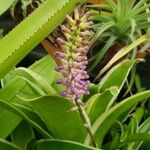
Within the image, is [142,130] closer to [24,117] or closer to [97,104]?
[97,104]

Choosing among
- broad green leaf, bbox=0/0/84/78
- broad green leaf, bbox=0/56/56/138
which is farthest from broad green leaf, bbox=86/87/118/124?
broad green leaf, bbox=0/0/84/78

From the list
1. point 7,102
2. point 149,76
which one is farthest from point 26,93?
point 149,76

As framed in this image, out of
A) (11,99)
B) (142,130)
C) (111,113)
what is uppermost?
(11,99)

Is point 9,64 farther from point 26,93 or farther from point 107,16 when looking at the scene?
point 107,16

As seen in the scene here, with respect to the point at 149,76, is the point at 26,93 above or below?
A: above

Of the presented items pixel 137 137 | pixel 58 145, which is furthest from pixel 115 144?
pixel 58 145

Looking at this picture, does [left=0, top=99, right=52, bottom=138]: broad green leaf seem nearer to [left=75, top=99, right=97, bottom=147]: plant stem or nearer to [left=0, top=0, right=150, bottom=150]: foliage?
[left=0, top=0, right=150, bottom=150]: foliage

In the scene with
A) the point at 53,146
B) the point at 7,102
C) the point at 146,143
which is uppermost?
the point at 7,102
